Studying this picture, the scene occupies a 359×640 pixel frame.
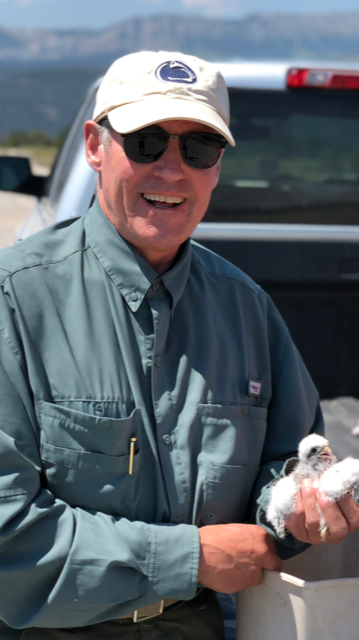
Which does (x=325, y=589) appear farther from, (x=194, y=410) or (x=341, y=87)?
(x=341, y=87)

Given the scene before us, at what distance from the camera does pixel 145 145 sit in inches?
69.9

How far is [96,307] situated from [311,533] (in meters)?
0.70

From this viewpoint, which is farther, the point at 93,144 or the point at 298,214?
the point at 298,214

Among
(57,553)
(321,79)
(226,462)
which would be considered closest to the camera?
(57,553)

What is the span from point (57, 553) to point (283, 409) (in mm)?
700

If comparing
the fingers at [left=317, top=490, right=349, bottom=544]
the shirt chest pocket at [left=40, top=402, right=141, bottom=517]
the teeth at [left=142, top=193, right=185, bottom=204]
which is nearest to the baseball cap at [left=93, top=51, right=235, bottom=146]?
the teeth at [left=142, top=193, right=185, bottom=204]

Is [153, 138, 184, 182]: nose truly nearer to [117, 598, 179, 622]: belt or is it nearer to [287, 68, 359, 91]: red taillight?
[117, 598, 179, 622]: belt

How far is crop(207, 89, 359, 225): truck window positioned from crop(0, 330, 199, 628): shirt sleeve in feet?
5.67

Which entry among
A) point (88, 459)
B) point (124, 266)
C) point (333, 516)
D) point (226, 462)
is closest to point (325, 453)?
point (333, 516)

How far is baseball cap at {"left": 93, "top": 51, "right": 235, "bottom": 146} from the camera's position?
5.74 ft

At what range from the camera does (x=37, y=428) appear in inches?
64.1

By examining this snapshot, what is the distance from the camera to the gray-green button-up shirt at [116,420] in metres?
1.57

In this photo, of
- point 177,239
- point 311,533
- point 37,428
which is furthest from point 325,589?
point 177,239

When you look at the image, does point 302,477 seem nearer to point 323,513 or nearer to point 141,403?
point 323,513
